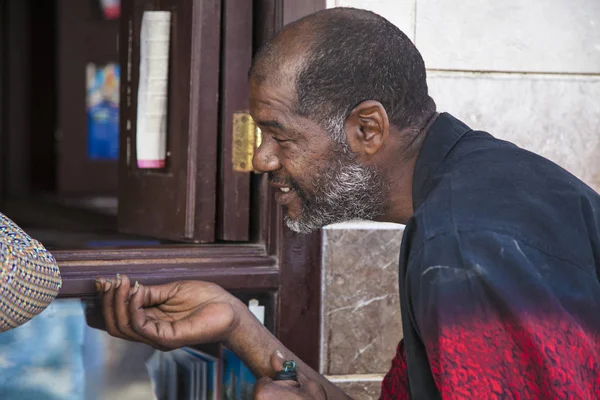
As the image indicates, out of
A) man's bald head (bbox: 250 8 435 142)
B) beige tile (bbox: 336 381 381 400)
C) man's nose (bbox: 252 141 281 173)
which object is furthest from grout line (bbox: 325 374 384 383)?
man's bald head (bbox: 250 8 435 142)

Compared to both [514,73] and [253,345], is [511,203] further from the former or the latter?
[514,73]

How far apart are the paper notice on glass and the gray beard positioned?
1000 mm

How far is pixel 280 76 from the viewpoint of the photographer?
6.44 ft

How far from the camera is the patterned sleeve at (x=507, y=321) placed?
4.70ft

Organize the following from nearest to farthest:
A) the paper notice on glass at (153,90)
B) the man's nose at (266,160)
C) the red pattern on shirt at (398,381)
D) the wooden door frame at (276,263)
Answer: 1. the man's nose at (266,160)
2. the red pattern on shirt at (398,381)
3. the wooden door frame at (276,263)
4. the paper notice on glass at (153,90)

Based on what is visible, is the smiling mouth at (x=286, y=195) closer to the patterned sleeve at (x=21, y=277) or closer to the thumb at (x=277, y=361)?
the thumb at (x=277, y=361)

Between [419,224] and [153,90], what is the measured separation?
161 cm

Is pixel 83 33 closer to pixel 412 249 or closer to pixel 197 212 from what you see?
pixel 197 212

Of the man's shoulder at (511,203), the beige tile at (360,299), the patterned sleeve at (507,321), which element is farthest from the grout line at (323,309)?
the patterned sleeve at (507,321)

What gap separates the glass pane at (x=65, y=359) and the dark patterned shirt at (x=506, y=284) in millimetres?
1133

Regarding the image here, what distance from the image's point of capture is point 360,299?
2.68 metres

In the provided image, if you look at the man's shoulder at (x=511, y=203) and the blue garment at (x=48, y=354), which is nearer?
the man's shoulder at (x=511, y=203)

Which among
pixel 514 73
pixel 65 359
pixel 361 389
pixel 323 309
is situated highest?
pixel 514 73

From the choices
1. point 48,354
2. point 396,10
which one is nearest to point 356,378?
point 48,354
